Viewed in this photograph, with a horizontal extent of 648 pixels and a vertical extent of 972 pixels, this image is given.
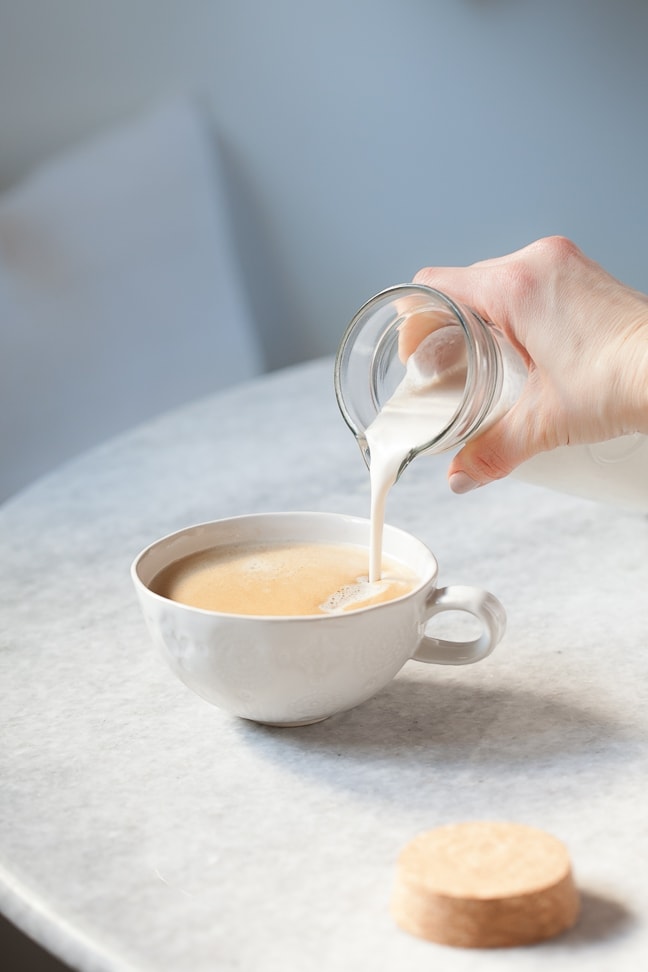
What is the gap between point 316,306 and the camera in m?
2.81

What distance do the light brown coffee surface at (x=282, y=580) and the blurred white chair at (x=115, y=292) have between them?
4.37ft

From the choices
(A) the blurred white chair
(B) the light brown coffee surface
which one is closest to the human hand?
(B) the light brown coffee surface

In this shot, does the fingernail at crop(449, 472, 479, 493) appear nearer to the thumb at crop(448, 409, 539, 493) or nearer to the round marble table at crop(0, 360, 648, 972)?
the thumb at crop(448, 409, 539, 493)

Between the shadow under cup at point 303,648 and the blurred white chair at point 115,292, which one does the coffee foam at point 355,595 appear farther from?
the blurred white chair at point 115,292

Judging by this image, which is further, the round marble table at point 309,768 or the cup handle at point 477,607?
the cup handle at point 477,607

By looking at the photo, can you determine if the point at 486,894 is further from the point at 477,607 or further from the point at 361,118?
the point at 361,118

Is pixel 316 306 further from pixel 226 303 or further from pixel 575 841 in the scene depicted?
pixel 575 841

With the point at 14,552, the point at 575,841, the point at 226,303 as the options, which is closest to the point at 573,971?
the point at 575,841

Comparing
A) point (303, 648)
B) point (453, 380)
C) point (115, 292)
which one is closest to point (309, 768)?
point (303, 648)

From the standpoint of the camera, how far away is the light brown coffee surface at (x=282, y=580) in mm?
735

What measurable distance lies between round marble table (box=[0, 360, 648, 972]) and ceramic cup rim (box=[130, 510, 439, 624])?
3.7 inches

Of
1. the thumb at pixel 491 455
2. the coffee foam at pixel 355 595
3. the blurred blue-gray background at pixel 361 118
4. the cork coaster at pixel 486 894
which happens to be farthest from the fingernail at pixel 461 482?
the blurred blue-gray background at pixel 361 118

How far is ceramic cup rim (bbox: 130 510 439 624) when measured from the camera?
0.68 meters

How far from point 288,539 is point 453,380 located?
0.17 m
